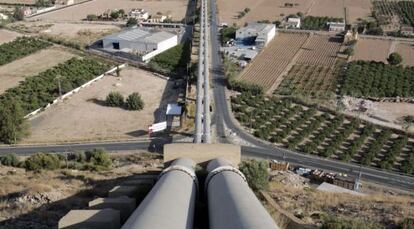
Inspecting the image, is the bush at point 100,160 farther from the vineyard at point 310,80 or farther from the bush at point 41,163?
the vineyard at point 310,80

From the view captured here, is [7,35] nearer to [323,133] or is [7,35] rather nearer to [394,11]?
[323,133]

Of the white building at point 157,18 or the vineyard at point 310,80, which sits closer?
the vineyard at point 310,80

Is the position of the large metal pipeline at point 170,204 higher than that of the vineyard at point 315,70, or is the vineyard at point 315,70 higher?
the large metal pipeline at point 170,204

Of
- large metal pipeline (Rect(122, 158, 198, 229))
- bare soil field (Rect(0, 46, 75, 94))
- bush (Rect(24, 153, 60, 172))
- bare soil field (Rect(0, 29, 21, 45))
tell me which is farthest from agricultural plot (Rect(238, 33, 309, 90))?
large metal pipeline (Rect(122, 158, 198, 229))

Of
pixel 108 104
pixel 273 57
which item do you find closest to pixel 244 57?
pixel 273 57

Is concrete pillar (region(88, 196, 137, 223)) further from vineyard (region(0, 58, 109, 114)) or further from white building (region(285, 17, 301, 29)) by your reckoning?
white building (region(285, 17, 301, 29))

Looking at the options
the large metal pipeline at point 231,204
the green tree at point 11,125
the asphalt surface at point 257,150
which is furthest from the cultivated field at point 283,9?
the large metal pipeline at point 231,204
